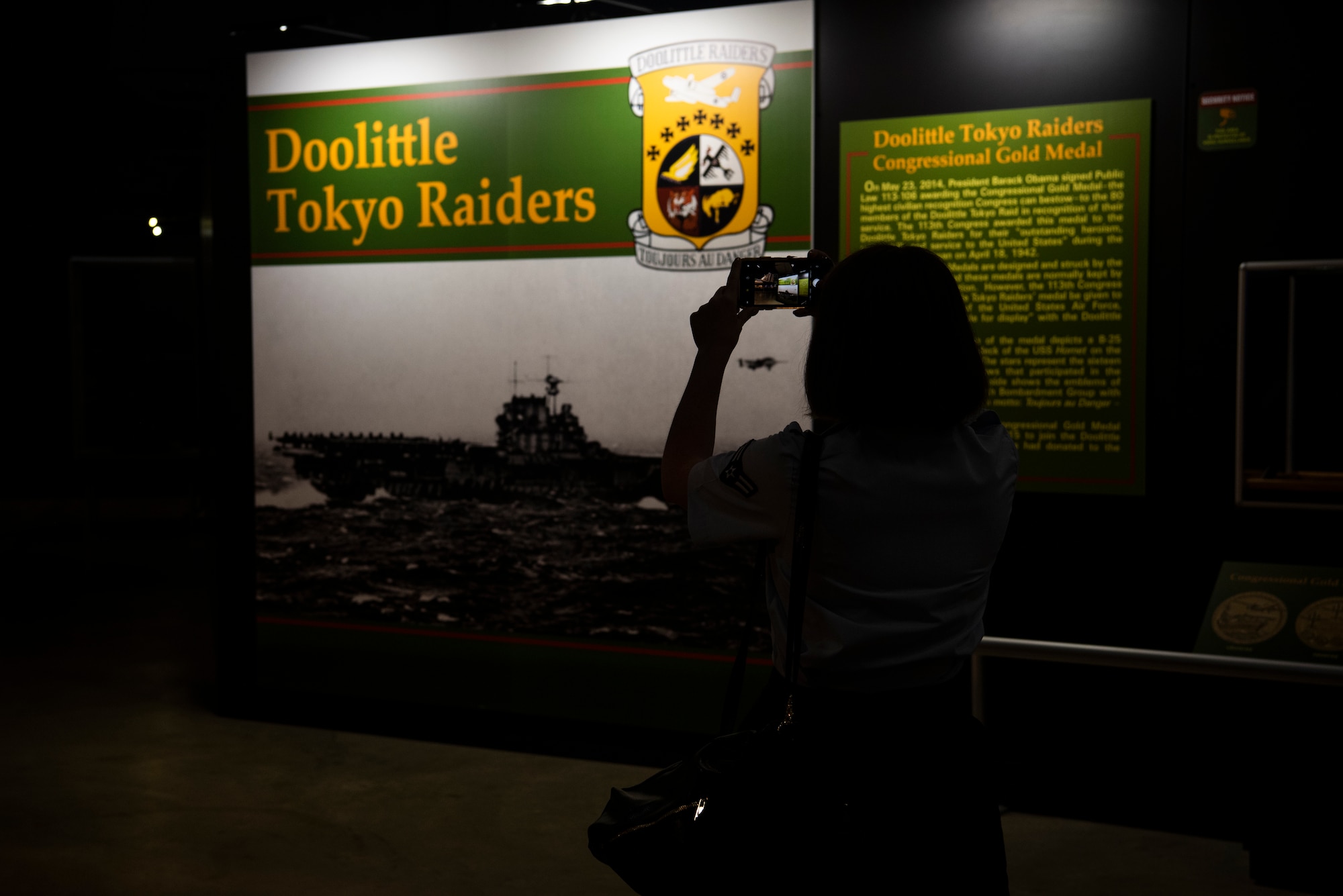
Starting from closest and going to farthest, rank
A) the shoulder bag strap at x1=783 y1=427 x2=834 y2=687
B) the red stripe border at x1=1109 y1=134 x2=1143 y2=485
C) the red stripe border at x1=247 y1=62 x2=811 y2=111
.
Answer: the shoulder bag strap at x1=783 y1=427 x2=834 y2=687
the red stripe border at x1=1109 y1=134 x2=1143 y2=485
the red stripe border at x1=247 y1=62 x2=811 y2=111

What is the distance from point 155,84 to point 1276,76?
5.54 m

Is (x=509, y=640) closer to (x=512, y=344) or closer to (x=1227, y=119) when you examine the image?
(x=512, y=344)

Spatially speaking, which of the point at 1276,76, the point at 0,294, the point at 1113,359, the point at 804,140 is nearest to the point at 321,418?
the point at 804,140

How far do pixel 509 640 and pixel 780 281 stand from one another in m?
2.82

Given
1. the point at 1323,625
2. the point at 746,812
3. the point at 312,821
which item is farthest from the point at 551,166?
the point at 746,812

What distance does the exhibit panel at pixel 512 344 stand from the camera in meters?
4.05

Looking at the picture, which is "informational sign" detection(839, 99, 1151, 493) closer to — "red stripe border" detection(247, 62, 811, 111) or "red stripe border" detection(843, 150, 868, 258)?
"red stripe border" detection(843, 150, 868, 258)


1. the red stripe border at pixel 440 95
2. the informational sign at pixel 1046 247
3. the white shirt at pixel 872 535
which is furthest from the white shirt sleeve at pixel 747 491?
the red stripe border at pixel 440 95

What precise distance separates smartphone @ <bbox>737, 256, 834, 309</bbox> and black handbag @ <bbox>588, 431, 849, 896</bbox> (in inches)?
16.9

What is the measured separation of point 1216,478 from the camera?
3.55m

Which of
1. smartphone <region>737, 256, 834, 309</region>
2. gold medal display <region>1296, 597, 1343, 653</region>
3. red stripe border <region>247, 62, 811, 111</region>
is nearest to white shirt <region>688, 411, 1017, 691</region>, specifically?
smartphone <region>737, 256, 834, 309</region>

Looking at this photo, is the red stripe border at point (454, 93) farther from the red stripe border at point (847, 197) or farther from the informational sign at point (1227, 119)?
the informational sign at point (1227, 119)

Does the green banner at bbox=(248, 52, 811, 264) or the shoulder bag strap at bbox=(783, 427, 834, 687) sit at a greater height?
the green banner at bbox=(248, 52, 811, 264)

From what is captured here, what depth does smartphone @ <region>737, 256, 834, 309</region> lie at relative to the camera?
72.1 inches
